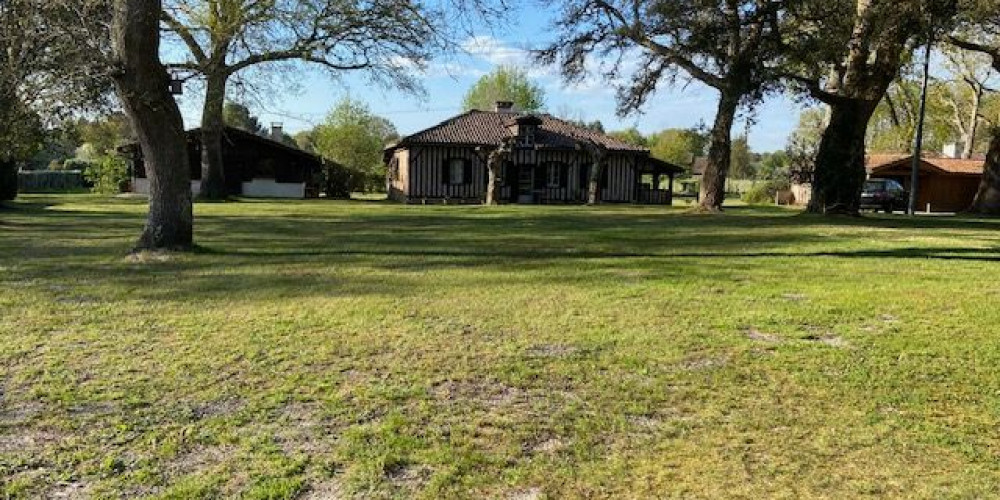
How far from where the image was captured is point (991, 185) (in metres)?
30.9

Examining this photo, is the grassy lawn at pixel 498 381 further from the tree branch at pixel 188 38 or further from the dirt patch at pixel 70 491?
the tree branch at pixel 188 38

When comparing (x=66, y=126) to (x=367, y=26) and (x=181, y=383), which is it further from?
(x=367, y=26)

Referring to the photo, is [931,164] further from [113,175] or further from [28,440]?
[28,440]

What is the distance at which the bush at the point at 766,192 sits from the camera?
154 feet

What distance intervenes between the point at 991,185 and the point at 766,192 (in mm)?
17169

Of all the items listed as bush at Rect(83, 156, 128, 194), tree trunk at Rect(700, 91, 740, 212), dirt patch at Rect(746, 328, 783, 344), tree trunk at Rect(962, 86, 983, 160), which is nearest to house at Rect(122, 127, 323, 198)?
bush at Rect(83, 156, 128, 194)

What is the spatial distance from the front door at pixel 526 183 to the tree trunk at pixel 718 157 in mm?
12754

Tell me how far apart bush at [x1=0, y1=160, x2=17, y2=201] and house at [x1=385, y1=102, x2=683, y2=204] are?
15.9m

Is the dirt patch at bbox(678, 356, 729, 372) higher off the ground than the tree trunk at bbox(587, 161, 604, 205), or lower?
lower

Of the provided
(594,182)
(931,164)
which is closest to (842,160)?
(594,182)

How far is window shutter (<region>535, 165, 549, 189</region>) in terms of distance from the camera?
3812cm

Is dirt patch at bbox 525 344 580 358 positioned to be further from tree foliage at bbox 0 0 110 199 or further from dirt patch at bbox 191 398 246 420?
tree foliage at bbox 0 0 110 199

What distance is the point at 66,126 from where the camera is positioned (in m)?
13.7

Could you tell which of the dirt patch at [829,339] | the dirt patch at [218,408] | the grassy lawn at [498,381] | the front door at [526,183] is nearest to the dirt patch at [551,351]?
the grassy lawn at [498,381]
